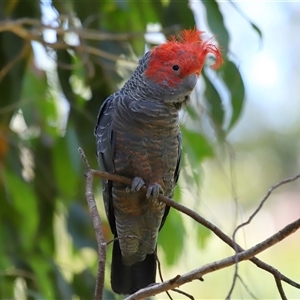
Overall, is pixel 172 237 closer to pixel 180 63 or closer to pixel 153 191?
pixel 153 191

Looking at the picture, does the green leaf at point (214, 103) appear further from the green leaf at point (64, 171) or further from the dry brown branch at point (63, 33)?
the green leaf at point (64, 171)

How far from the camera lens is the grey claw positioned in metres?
1.56

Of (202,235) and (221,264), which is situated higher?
(202,235)

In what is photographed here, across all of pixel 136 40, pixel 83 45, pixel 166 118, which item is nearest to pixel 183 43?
pixel 166 118

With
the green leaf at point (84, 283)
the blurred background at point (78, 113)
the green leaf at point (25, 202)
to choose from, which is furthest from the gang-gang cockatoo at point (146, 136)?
the green leaf at point (25, 202)

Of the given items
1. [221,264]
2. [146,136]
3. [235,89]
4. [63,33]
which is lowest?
[221,264]

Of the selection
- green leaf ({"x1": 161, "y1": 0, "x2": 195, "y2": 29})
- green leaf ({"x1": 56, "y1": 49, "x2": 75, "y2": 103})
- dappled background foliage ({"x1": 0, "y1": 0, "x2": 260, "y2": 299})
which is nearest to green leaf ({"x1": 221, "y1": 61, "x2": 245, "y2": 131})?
dappled background foliage ({"x1": 0, "y1": 0, "x2": 260, "y2": 299})

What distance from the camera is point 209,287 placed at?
321 cm

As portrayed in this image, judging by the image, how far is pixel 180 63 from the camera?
62.2 inches

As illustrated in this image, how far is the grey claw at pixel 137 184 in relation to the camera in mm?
1564

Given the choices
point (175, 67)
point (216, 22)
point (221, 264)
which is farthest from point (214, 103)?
point (221, 264)

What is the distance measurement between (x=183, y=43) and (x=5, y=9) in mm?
837

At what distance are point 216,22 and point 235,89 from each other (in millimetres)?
243

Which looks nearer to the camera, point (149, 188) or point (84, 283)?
point (149, 188)
